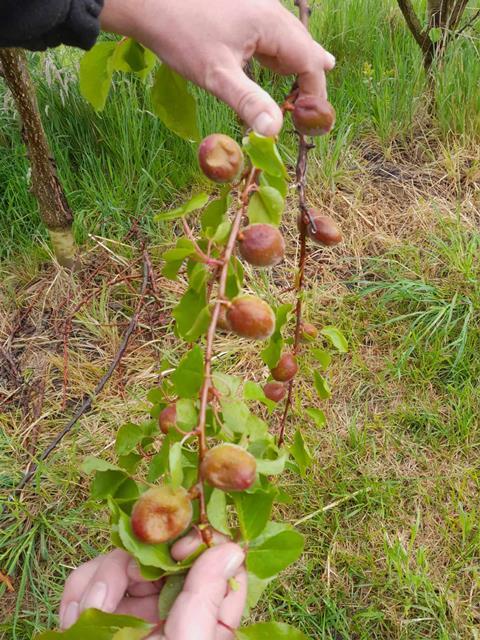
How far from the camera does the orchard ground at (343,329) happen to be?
1.58 m

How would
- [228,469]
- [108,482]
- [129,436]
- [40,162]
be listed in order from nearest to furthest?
[228,469], [108,482], [129,436], [40,162]

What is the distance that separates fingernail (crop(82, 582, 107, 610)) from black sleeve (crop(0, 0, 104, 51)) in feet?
2.61

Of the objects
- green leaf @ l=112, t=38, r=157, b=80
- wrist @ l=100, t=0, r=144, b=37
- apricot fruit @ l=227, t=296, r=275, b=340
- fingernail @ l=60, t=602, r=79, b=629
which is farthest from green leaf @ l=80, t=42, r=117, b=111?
fingernail @ l=60, t=602, r=79, b=629

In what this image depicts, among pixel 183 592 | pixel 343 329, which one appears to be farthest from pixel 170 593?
pixel 343 329

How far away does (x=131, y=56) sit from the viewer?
3.94ft

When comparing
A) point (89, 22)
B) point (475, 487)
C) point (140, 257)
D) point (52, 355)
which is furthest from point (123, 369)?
point (89, 22)

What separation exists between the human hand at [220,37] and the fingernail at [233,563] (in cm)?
57

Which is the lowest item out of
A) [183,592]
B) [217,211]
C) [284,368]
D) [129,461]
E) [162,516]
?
[129,461]

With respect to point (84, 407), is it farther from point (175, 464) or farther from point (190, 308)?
point (175, 464)

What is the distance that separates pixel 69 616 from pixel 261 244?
0.60 meters

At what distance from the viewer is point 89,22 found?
3.20 feet

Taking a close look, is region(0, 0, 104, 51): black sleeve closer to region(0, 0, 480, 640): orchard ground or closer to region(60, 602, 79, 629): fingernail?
region(60, 602, 79, 629): fingernail

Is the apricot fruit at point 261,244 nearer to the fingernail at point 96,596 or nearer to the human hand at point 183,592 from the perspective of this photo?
the human hand at point 183,592

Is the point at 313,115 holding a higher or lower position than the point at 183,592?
higher
